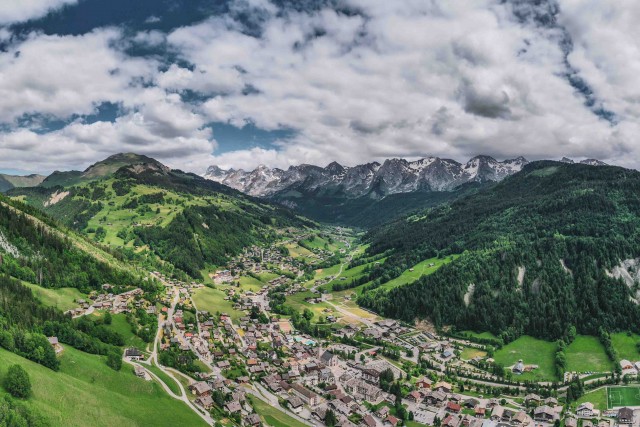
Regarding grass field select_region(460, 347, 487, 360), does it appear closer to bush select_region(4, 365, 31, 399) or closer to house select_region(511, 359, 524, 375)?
house select_region(511, 359, 524, 375)

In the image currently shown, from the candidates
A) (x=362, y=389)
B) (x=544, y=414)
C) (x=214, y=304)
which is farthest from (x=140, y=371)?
(x=544, y=414)

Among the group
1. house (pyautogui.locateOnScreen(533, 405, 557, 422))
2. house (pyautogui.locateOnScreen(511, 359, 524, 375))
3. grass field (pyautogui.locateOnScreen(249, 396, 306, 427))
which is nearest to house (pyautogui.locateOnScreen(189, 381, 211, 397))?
grass field (pyautogui.locateOnScreen(249, 396, 306, 427))

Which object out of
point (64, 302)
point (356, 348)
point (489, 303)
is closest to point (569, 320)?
point (489, 303)

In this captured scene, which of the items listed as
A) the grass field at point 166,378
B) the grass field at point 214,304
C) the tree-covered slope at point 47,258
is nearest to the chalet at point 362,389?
the grass field at point 166,378

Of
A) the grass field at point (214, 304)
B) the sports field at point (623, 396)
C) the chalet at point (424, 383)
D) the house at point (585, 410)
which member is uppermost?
the sports field at point (623, 396)

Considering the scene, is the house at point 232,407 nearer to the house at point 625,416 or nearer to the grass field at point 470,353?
the grass field at point 470,353

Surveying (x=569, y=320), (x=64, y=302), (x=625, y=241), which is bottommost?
(x=64, y=302)

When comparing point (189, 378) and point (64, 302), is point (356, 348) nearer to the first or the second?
point (189, 378)

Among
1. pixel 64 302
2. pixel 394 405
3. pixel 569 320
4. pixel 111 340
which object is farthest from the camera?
pixel 569 320
